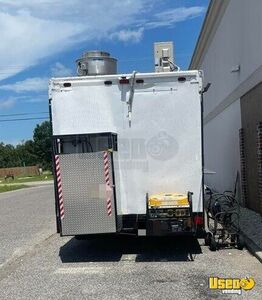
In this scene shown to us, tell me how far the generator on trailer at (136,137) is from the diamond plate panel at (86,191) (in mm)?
52

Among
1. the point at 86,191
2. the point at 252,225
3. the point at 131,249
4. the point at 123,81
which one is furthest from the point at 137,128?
the point at 252,225

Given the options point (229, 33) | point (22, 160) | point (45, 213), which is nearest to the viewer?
point (229, 33)

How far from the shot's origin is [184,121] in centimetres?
943

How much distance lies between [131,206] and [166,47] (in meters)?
4.61

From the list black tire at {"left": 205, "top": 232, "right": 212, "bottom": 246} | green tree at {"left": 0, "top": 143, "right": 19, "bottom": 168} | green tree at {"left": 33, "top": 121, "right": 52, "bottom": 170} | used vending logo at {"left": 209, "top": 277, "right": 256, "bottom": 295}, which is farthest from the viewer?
green tree at {"left": 0, "top": 143, "right": 19, "bottom": 168}

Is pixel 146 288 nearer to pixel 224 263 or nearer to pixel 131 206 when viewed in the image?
pixel 224 263

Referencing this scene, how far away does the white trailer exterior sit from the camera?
941cm

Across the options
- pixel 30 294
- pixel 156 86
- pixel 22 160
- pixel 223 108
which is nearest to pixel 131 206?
pixel 156 86

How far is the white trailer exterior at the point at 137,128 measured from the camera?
30.9 ft

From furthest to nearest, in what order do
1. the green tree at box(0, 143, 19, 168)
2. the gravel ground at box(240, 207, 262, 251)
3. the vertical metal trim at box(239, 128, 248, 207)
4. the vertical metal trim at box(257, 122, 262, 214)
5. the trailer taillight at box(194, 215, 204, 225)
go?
the green tree at box(0, 143, 19, 168), the vertical metal trim at box(239, 128, 248, 207), the vertical metal trim at box(257, 122, 262, 214), the gravel ground at box(240, 207, 262, 251), the trailer taillight at box(194, 215, 204, 225)

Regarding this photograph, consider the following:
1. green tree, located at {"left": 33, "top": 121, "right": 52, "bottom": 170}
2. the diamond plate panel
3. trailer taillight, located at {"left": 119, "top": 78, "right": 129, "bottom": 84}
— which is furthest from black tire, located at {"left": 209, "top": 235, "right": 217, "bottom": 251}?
green tree, located at {"left": 33, "top": 121, "right": 52, "bottom": 170}

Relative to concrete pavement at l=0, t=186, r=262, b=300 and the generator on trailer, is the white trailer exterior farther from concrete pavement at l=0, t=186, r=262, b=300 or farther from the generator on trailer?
concrete pavement at l=0, t=186, r=262, b=300

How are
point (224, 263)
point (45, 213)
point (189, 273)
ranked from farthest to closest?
point (45, 213)
point (224, 263)
point (189, 273)

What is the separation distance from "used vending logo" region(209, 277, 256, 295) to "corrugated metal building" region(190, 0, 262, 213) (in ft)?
20.1
